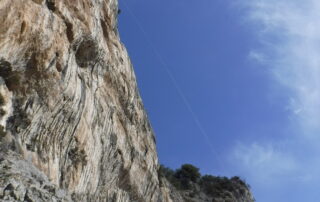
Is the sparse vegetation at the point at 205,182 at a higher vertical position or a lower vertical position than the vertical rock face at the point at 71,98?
higher

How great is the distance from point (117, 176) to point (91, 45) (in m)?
9.75

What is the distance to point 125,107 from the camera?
1241 inches

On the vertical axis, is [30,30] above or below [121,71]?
below

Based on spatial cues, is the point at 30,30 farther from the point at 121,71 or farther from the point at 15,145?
the point at 121,71

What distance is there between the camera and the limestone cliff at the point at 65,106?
16.6 m

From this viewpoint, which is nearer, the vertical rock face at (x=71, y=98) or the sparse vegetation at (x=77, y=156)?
the vertical rock face at (x=71, y=98)

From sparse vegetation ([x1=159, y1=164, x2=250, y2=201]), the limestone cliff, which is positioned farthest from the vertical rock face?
sparse vegetation ([x1=159, y1=164, x2=250, y2=201])

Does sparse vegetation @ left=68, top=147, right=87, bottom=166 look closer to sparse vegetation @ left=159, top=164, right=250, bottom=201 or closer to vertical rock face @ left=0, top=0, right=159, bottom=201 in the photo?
vertical rock face @ left=0, top=0, right=159, bottom=201

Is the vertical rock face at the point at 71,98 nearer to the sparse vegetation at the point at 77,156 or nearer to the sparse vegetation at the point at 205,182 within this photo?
Result: the sparse vegetation at the point at 77,156

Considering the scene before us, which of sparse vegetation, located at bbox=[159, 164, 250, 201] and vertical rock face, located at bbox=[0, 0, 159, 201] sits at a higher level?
sparse vegetation, located at bbox=[159, 164, 250, 201]

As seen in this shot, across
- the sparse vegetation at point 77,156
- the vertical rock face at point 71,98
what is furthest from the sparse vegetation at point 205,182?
the sparse vegetation at point 77,156

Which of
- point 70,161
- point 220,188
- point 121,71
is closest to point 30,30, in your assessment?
point 70,161

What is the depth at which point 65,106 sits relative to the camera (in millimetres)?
21156

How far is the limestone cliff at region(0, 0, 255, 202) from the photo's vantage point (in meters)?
16.6
